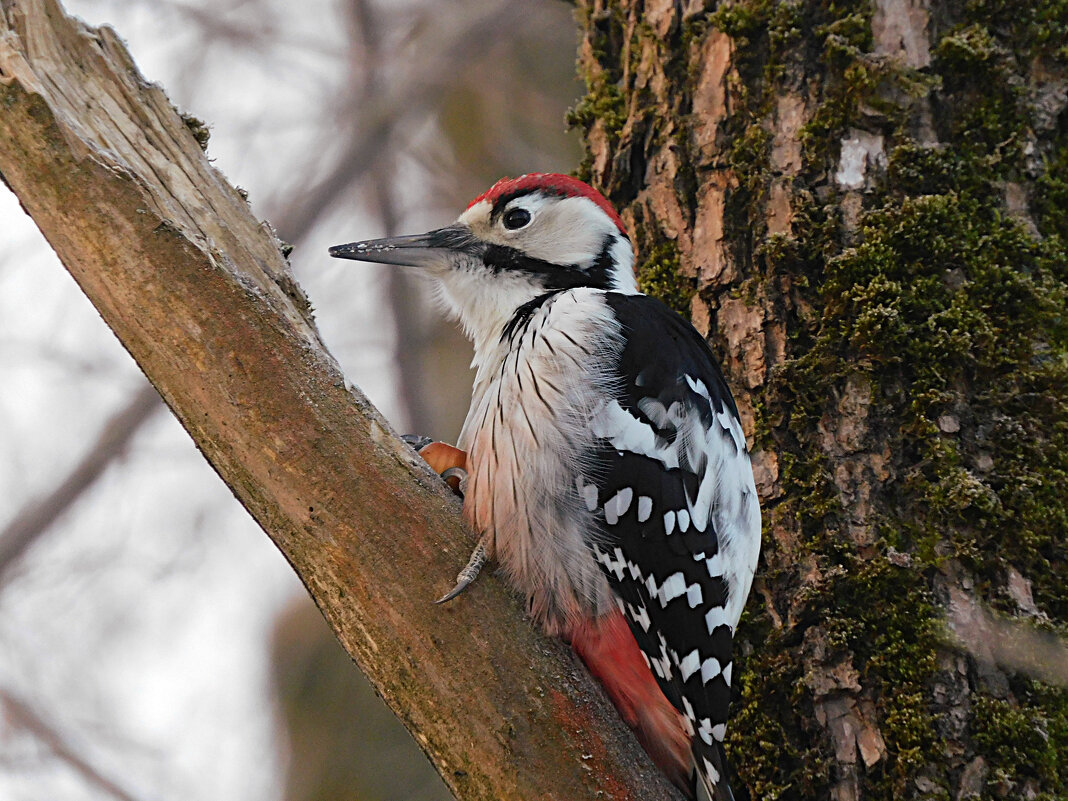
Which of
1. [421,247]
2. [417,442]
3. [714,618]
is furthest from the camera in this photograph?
[421,247]

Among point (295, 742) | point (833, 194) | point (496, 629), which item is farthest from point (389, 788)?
point (833, 194)

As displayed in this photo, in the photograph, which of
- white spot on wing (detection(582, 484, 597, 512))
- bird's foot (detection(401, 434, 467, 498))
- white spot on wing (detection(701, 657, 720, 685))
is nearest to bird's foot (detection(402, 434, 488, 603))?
bird's foot (detection(401, 434, 467, 498))

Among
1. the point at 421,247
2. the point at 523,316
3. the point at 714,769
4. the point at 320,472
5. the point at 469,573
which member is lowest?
the point at 714,769

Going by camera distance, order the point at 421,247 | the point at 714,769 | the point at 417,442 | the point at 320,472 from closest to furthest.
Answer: the point at 320,472 < the point at 714,769 < the point at 417,442 < the point at 421,247

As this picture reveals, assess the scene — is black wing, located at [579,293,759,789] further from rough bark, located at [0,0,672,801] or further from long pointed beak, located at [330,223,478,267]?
long pointed beak, located at [330,223,478,267]

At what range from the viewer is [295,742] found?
14.3 feet

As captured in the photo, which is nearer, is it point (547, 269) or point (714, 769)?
point (714, 769)

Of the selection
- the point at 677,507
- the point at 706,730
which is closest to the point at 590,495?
the point at 677,507

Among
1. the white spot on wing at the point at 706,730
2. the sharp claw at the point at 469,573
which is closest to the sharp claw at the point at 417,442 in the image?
the sharp claw at the point at 469,573

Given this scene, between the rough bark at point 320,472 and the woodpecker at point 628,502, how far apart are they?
5.2 inches

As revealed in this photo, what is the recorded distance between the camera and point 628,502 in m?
1.94

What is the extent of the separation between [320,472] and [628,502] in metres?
0.65

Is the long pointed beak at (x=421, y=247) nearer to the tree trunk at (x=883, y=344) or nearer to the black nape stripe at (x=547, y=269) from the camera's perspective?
the black nape stripe at (x=547, y=269)

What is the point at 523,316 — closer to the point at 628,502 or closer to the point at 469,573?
the point at 628,502
